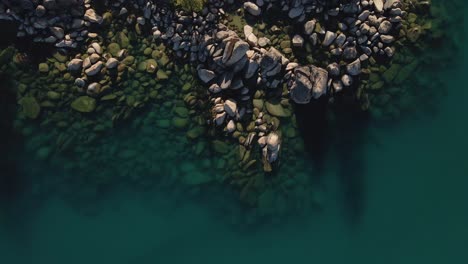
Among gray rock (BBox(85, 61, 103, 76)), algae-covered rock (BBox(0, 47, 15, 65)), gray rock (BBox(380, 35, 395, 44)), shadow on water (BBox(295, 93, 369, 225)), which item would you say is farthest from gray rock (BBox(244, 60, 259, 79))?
algae-covered rock (BBox(0, 47, 15, 65))

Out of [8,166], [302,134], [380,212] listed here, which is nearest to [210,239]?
[302,134]

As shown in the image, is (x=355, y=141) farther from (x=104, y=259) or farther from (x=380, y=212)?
(x=104, y=259)

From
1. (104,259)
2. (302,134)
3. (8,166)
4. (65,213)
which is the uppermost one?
(302,134)

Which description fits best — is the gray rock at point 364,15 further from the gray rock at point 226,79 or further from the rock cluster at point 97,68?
the rock cluster at point 97,68

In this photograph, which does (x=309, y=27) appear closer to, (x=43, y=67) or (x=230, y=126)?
(x=230, y=126)

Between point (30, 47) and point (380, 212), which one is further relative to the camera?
point (380, 212)
